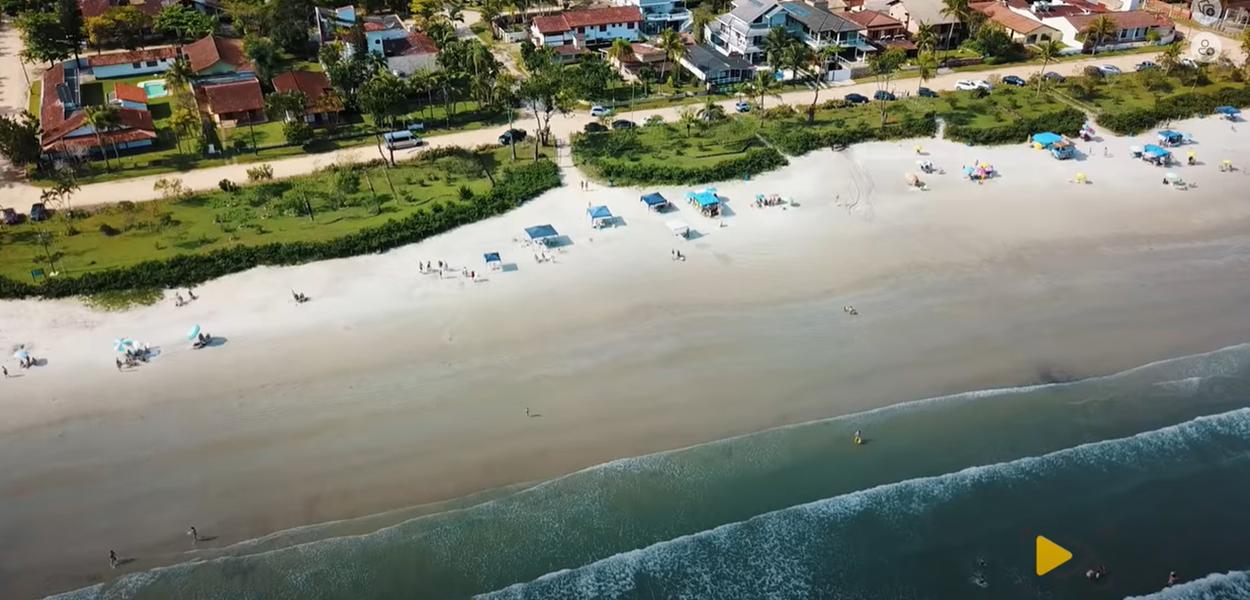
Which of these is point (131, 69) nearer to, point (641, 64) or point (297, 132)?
point (297, 132)

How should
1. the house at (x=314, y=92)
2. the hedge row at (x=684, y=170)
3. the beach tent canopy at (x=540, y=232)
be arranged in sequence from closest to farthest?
the beach tent canopy at (x=540, y=232) → the hedge row at (x=684, y=170) → the house at (x=314, y=92)

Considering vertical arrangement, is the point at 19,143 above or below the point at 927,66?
above

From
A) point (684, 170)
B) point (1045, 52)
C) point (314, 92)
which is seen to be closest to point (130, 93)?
point (314, 92)

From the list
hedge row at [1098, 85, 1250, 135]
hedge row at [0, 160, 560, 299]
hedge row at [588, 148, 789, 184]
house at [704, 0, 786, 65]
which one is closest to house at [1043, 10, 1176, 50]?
hedge row at [1098, 85, 1250, 135]

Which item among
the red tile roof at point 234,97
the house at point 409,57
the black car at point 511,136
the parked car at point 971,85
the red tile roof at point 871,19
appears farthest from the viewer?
the red tile roof at point 871,19

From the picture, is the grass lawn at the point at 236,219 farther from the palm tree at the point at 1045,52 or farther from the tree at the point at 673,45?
the palm tree at the point at 1045,52

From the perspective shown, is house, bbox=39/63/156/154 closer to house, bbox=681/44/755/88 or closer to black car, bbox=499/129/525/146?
black car, bbox=499/129/525/146

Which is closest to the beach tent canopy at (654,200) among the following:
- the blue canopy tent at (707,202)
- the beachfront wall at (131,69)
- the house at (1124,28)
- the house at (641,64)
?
the blue canopy tent at (707,202)
